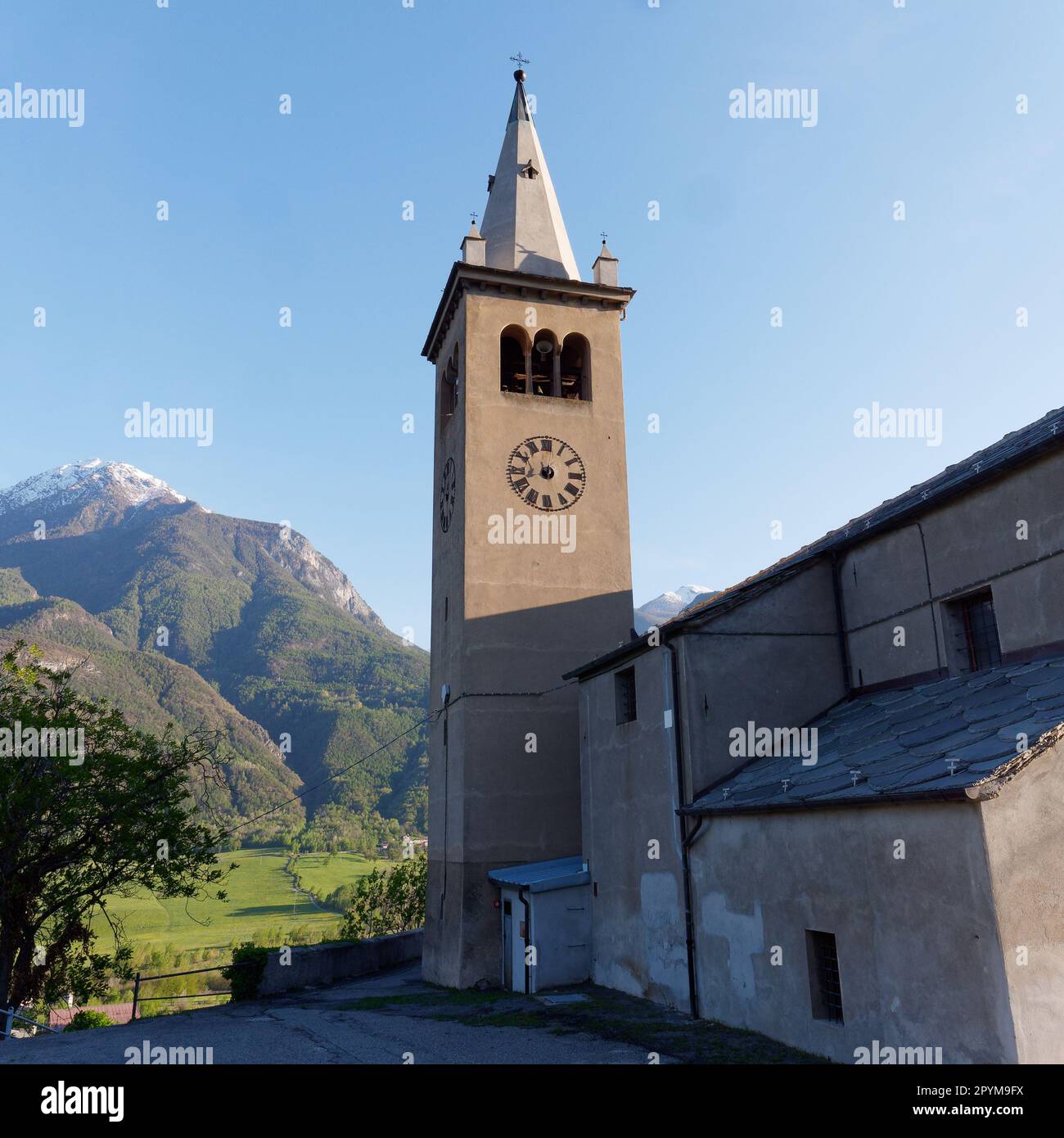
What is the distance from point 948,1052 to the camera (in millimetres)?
9586

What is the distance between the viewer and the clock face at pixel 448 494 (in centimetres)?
2619

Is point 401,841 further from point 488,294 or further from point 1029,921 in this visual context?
point 1029,921

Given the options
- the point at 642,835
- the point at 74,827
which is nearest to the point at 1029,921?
the point at 642,835

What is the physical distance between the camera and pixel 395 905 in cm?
4550

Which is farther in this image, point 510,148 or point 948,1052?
point 510,148

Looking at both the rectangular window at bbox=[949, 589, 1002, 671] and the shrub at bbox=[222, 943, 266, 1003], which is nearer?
the rectangular window at bbox=[949, 589, 1002, 671]

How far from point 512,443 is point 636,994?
1513 cm

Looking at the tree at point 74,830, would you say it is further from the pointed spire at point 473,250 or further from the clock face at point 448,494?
the pointed spire at point 473,250

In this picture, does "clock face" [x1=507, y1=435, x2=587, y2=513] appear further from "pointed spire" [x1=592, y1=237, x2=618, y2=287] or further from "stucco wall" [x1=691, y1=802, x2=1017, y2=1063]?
"stucco wall" [x1=691, y1=802, x2=1017, y2=1063]

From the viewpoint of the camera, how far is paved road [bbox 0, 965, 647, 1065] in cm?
1251

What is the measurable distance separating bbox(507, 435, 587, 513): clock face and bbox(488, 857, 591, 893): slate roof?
9.90 m

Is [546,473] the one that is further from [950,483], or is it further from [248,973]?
[248,973]

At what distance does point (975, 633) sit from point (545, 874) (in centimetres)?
1127

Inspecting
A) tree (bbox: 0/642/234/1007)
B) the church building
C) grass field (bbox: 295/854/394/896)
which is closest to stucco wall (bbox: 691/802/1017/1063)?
the church building
